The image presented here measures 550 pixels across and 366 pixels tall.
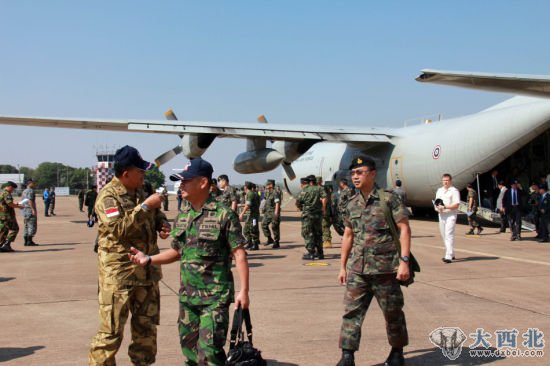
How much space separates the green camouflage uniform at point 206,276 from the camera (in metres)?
3.98

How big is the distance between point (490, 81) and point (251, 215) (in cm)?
777

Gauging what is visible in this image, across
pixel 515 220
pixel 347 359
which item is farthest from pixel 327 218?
pixel 347 359

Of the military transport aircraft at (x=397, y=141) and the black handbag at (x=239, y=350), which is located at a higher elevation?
the military transport aircraft at (x=397, y=141)

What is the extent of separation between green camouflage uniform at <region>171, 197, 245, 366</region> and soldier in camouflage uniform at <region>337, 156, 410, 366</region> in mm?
1376

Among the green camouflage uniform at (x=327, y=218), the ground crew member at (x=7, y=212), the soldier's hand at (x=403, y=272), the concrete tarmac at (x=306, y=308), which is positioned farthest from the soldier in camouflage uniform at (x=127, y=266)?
the ground crew member at (x=7, y=212)

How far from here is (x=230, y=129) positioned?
22297mm

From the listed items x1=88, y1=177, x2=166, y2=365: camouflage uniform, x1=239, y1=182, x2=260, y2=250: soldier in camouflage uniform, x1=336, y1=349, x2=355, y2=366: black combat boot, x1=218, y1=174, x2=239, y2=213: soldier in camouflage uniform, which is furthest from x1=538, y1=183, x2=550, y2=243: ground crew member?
x1=88, y1=177, x2=166, y2=365: camouflage uniform

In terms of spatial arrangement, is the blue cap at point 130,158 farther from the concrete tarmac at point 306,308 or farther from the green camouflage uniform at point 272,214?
the green camouflage uniform at point 272,214

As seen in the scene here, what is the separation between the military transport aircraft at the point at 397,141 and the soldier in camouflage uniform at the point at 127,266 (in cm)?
1588

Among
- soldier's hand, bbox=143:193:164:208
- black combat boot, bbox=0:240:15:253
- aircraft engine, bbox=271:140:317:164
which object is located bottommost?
black combat boot, bbox=0:240:15:253

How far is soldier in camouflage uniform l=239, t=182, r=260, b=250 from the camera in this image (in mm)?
14336

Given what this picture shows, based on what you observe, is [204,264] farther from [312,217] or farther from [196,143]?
[196,143]

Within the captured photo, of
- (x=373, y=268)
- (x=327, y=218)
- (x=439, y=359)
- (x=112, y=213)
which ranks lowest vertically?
(x=439, y=359)

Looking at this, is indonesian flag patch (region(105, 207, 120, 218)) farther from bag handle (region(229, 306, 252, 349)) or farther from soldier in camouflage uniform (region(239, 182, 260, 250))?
soldier in camouflage uniform (region(239, 182, 260, 250))
